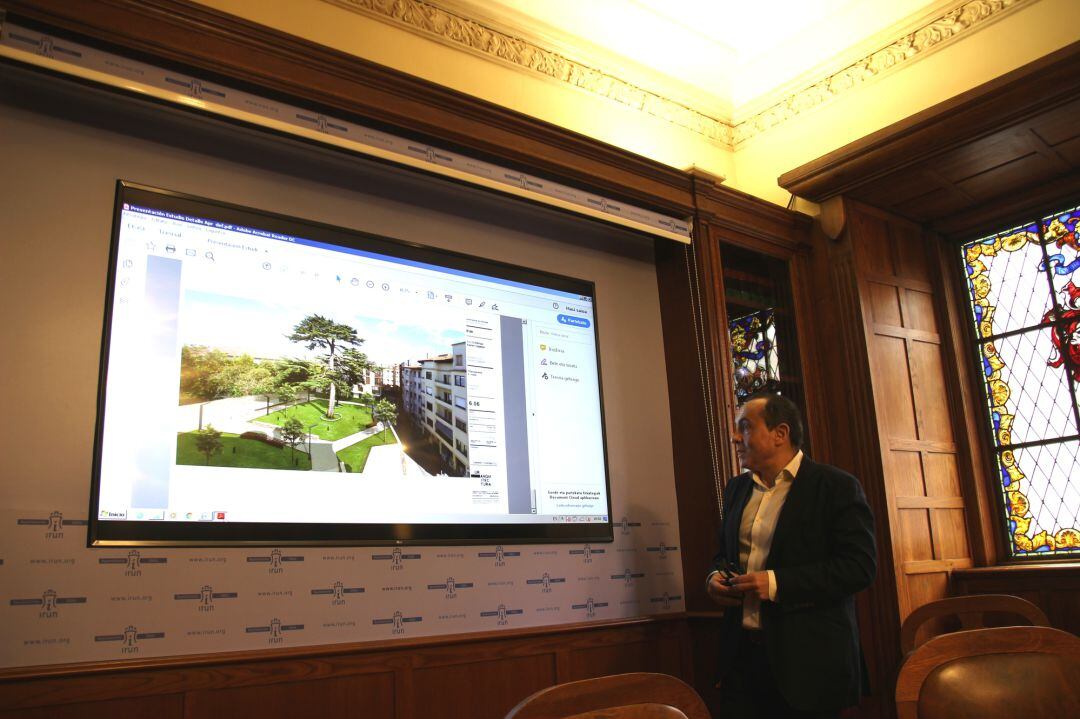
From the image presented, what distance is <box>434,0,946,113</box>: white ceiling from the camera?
4.14 meters

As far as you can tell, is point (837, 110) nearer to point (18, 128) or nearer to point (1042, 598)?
point (1042, 598)

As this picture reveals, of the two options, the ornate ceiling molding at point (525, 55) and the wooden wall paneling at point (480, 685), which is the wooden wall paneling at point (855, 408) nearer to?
the ornate ceiling molding at point (525, 55)

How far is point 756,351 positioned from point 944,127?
1.33 m

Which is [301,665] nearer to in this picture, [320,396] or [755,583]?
[320,396]

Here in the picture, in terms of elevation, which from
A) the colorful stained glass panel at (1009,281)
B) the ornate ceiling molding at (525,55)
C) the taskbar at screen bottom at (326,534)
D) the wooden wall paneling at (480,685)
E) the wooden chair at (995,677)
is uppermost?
the ornate ceiling molding at (525,55)

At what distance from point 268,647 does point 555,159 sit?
84.0 inches

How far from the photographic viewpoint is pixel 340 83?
298cm

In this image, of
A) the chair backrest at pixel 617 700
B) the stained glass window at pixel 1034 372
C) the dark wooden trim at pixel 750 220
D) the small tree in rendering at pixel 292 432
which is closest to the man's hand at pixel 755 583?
the chair backrest at pixel 617 700

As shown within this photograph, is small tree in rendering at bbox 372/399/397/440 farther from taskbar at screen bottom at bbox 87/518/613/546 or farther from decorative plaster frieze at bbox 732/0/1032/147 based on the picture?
decorative plaster frieze at bbox 732/0/1032/147

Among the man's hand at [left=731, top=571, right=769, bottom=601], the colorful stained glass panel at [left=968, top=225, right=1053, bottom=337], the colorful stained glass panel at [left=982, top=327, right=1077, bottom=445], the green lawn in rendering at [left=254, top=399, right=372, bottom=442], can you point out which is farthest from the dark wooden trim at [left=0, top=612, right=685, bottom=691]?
the colorful stained glass panel at [left=968, top=225, right=1053, bottom=337]

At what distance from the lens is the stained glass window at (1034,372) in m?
4.18

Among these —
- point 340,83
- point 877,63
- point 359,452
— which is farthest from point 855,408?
point 340,83

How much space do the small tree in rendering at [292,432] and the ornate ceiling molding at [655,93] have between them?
5.67 ft

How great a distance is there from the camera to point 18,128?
2631mm
